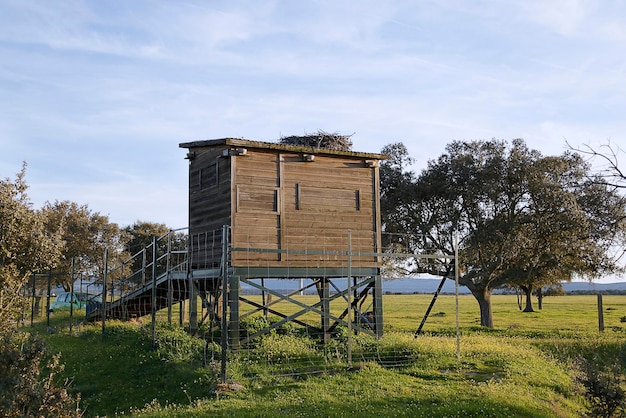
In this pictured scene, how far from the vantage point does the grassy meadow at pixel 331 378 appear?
42.4ft

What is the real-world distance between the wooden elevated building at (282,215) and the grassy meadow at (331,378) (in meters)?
2.04

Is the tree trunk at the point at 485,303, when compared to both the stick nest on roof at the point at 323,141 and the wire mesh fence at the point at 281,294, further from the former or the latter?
the stick nest on roof at the point at 323,141

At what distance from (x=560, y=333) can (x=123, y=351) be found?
840 inches

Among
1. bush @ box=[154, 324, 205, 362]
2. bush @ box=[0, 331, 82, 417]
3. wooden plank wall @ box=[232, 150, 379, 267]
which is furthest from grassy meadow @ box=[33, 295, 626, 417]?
wooden plank wall @ box=[232, 150, 379, 267]

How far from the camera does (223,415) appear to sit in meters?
12.4

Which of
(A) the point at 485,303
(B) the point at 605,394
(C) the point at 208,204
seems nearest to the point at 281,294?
(C) the point at 208,204

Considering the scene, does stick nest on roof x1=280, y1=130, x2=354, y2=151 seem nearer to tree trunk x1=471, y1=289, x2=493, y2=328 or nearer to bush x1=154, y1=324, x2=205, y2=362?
bush x1=154, y1=324, x2=205, y2=362

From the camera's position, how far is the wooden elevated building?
2019cm

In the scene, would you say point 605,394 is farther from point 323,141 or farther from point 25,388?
point 323,141

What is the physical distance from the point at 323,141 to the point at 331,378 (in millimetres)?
10555

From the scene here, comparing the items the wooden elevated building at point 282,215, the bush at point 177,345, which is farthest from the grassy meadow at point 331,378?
the wooden elevated building at point 282,215

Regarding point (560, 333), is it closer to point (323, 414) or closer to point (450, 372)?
point (450, 372)

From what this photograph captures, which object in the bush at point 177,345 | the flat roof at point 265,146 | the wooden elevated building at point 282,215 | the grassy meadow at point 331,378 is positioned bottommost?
the grassy meadow at point 331,378

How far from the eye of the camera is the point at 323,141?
2347 cm
